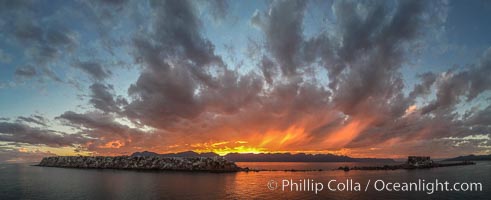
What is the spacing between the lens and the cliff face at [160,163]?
449ft

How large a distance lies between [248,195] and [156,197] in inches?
665

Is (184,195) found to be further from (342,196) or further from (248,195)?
(342,196)

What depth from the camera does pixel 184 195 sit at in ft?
180

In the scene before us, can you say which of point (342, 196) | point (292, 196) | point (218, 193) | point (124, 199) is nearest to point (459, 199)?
point (342, 196)

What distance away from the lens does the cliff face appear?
449 ft

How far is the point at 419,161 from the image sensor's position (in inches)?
7254

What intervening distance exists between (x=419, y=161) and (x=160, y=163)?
157 metres

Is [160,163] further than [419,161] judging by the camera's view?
No

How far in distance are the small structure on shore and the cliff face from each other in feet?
370
